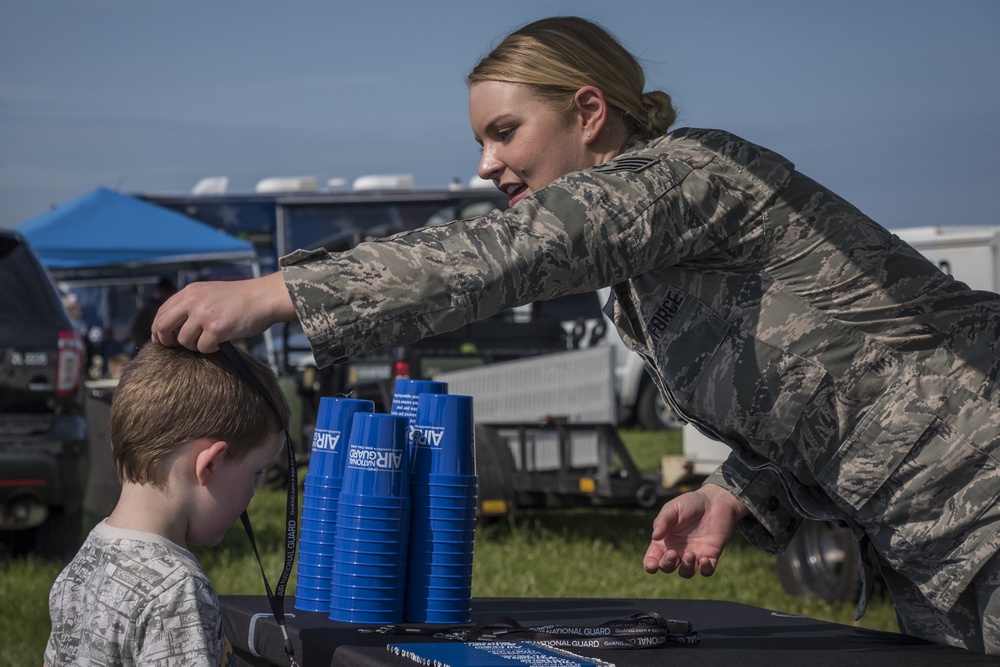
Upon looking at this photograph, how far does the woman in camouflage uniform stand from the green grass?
366 cm

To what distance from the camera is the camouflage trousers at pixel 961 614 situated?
206 centimetres

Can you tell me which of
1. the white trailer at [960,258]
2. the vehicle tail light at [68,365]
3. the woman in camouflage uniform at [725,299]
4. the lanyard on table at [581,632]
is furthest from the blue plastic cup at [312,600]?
the white trailer at [960,258]

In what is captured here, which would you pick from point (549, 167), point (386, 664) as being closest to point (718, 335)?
point (549, 167)

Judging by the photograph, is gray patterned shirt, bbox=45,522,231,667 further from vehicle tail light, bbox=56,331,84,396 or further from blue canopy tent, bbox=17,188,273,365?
blue canopy tent, bbox=17,188,273,365

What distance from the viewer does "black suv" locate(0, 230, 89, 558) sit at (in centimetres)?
595

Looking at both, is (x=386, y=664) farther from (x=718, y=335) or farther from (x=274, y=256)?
(x=274, y=256)

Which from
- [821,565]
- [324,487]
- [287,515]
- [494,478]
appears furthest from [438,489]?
[494,478]

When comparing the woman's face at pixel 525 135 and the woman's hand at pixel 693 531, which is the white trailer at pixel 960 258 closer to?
the woman's hand at pixel 693 531

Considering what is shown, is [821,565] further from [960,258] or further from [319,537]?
[319,537]

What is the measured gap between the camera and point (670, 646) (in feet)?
7.16

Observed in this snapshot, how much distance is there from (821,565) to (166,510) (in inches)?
208

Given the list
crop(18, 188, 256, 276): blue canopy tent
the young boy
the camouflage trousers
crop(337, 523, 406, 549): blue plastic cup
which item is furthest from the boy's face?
crop(18, 188, 256, 276): blue canopy tent

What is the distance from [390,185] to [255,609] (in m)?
13.6

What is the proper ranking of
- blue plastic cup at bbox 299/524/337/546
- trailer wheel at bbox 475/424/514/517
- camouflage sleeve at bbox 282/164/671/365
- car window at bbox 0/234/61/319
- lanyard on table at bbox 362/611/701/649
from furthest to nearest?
trailer wheel at bbox 475/424/514/517
car window at bbox 0/234/61/319
blue plastic cup at bbox 299/524/337/546
lanyard on table at bbox 362/611/701/649
camouflage sleeve at bbox 282/164/671/365
